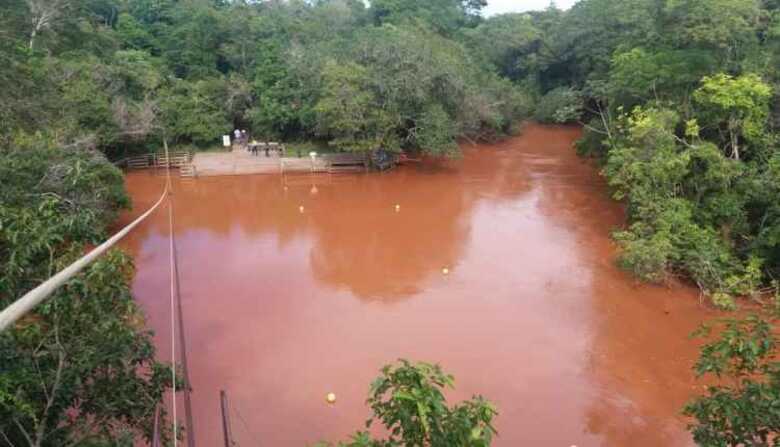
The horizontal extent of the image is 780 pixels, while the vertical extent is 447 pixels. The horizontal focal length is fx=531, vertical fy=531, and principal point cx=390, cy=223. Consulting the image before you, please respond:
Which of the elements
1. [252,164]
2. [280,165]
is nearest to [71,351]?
[280,165]

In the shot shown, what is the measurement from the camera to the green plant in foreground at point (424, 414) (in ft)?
9.87

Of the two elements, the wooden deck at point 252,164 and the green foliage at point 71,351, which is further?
the wooden deck at point 252,164

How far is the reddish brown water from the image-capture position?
7520 millimetres

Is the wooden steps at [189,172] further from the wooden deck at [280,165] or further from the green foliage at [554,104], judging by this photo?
the green foliage at [554,104]

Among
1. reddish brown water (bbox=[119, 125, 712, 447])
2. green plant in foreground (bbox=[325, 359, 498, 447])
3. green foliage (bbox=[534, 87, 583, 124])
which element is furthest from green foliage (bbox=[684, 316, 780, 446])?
green foliage (bbox=[534, 87, 583, 124])

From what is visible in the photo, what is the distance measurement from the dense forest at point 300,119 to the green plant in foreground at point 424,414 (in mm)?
2132

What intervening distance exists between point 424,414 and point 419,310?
7.19m

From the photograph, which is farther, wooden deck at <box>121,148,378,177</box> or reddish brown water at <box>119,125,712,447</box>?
wooden deck at <box>121,148,378,177</box>

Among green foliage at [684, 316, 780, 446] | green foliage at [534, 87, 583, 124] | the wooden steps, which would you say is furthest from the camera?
green foliage at [534, 87, 583, 124]

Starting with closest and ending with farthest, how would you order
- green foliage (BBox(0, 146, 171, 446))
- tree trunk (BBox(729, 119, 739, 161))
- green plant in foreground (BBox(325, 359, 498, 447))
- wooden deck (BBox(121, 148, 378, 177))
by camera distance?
green plant in foreground (BBox(325, 359, 498, 447))
green foliage (BBox(0, 146, 171, 446))
tree trunk (BBox(729, 119, 739, 161))
wooden deck (BBox(121, 148, 378, 177))

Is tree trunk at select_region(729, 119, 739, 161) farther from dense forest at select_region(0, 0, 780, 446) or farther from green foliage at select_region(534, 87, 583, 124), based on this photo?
green foliage at select_region(534, 87, 583, 124)

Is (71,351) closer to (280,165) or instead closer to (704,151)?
(704,151)

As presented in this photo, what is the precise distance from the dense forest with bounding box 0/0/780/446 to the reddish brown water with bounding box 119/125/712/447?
53.6 inches

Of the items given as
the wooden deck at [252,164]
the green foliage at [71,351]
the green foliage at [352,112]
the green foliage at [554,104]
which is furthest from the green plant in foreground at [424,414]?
the green foliage at [554,104]
